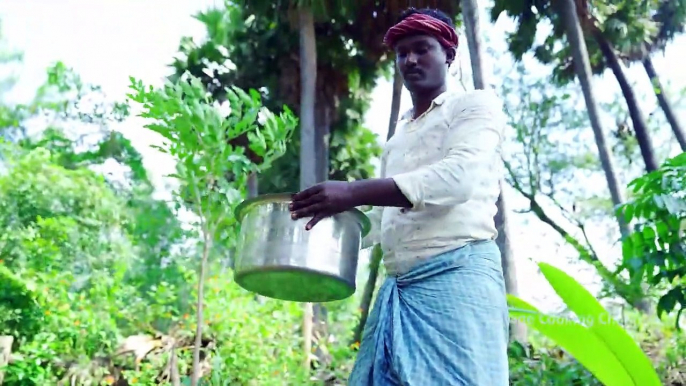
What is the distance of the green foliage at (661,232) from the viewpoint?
2.30 m

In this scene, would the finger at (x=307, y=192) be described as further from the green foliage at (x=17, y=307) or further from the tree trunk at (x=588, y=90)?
the tree trunk at (x=588, y=90)

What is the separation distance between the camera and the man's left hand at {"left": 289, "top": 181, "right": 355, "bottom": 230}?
1.22 meters

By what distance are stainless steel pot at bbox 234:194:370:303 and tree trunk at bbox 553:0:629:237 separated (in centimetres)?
620

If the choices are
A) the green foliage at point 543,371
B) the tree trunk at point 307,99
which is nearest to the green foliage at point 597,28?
the tree trunk at point 307,99

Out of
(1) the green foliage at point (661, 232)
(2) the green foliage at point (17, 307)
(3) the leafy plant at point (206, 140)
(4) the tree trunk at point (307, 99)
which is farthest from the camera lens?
(4) the tree trunk at point (307, 99)

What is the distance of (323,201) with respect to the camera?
1242mm

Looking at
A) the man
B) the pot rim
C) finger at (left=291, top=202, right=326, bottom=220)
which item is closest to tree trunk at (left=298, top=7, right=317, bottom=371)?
the pot rim

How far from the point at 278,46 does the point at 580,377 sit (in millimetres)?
5941

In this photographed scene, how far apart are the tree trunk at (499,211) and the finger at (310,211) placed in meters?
3.86

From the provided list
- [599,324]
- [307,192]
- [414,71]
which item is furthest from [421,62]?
[599,324]

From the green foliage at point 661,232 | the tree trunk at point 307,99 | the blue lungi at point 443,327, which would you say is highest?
the tree trunk at point 307,99

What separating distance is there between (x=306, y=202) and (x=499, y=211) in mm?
4312

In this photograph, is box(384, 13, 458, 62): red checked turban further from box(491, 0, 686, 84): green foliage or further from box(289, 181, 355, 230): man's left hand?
box(491, 0, 686, 84): green foliage

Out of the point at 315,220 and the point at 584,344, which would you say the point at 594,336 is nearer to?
the point at 584,344
